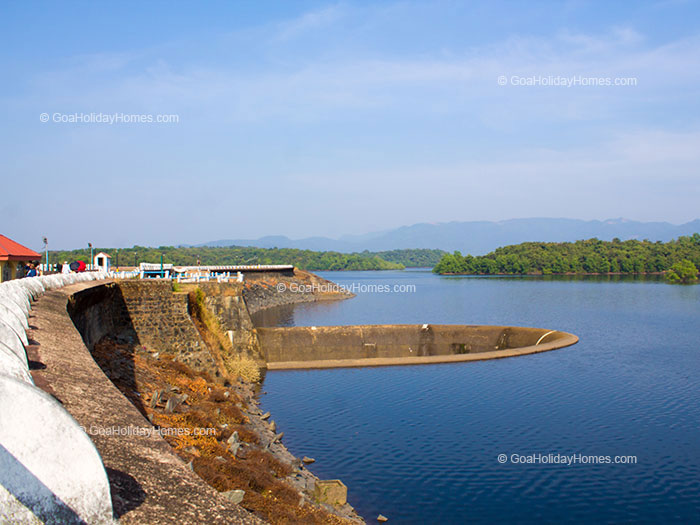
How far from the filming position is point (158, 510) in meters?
5.56

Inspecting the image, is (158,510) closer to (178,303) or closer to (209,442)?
(209,442)

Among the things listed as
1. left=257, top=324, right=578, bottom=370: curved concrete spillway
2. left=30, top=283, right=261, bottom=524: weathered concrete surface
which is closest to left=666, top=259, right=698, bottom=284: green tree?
left=257, top=324, right=578, bottom=370: curved concrete spillway

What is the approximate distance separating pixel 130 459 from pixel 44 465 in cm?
157

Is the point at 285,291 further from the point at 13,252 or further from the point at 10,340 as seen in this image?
the point at 10,340

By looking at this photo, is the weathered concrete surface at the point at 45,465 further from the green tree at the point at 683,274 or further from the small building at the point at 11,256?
the green tree at the point at 683,274

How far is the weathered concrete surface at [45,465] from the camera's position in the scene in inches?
187

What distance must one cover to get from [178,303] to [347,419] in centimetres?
931

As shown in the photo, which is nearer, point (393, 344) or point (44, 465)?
point (44, 465)

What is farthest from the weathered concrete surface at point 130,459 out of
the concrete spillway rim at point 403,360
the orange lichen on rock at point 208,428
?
the concrete spillway rim at point 403,360

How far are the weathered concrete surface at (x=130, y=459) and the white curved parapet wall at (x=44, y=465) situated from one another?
383mm

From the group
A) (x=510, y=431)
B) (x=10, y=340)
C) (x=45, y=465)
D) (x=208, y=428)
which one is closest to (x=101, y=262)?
(x=208, y=428)

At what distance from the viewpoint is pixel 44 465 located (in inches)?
195

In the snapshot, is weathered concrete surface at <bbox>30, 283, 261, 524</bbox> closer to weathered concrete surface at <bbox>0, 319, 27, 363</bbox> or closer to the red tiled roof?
weathered concrete surface at <bbox>0, 319, 27, 363</bbox>

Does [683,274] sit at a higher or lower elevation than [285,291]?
higher
